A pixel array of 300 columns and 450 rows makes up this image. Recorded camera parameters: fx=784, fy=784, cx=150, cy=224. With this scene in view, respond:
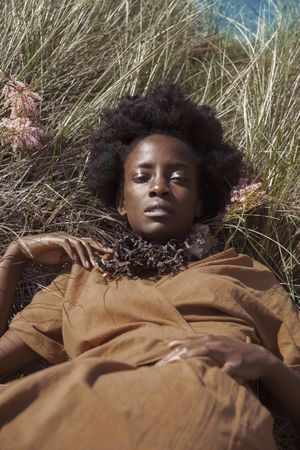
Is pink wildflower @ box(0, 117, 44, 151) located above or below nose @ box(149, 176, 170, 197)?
above

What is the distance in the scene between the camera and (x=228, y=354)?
225 centimetres

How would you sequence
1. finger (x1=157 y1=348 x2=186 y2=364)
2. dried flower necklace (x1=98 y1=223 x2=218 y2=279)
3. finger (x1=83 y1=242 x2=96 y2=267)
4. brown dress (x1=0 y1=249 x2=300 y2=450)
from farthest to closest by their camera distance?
finger (x1=83 y1=242 x2=96 y2=267)
dried flower necklace (x1=98 y1=223 x2=218 y2=279)
finger (x1=157 y1=348 x2=186 y2=364)
brown dress (x1=0 y1=249 x2=300 y2=450)

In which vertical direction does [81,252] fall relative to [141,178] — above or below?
below

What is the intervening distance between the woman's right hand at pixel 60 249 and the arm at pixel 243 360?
2.12 ft

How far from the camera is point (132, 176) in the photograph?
2814 mm

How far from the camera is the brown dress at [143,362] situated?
6.33ft

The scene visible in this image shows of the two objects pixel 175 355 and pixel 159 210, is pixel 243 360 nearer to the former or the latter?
pixel 175 355

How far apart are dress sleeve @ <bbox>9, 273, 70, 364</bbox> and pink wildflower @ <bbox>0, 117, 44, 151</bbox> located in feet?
2.26

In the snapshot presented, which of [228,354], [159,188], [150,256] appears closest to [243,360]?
[228,354]

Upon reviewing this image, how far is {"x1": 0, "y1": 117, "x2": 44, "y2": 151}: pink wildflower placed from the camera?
3.14 m

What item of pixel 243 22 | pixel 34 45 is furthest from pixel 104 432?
pixel 243 22

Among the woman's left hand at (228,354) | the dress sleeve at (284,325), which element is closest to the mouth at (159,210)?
the dress sleeve at (284,325)

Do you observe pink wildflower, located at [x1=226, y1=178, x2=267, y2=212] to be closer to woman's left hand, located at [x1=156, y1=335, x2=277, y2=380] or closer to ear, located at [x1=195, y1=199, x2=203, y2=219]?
ear, located at [x1=195, y1=199, x2=203, y2=219]

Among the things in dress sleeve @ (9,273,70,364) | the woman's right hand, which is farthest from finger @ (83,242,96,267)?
dress sleeve @ (9,273,70,364)
